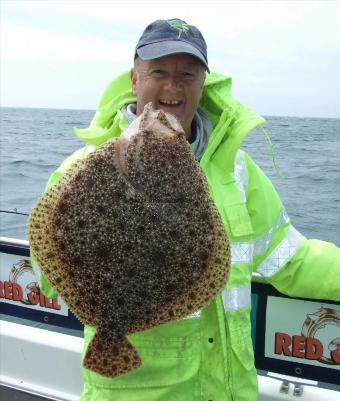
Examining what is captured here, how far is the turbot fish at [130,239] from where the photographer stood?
182 centimetres

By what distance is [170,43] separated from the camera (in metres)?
2.15

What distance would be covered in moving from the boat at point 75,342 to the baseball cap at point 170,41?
1550 millimetres

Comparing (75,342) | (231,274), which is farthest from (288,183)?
(231,274)

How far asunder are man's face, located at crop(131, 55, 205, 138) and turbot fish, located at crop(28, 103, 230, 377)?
0.31 meters

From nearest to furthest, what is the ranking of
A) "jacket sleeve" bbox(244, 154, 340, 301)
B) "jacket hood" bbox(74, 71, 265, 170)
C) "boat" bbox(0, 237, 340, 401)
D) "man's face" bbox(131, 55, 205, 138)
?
"man's face" bbox(131, 55, 205, 138)
"jacket hood" bbox(74, 71, 265, 170)
"jacket sleeve" bbox(244, 154, 340, 301)
"boat" bbox(0, 237, 340, 401)

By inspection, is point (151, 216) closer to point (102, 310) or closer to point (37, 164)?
point (102, 310)

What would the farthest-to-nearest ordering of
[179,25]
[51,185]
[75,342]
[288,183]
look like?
[288,183], [75,342], [179,25], [51,185]

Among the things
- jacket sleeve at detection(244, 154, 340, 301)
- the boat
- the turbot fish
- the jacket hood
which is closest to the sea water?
the boat

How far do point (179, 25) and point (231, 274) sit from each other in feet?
3.61

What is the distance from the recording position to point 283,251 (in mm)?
2555

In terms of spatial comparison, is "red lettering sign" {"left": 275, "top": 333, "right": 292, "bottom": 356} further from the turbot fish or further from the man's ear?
the man's ear

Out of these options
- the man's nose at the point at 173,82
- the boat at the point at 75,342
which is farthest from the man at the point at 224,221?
the boat at the point at 75,342

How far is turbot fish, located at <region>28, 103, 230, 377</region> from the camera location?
1823 mm

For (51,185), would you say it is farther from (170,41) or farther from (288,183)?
(288,183)
